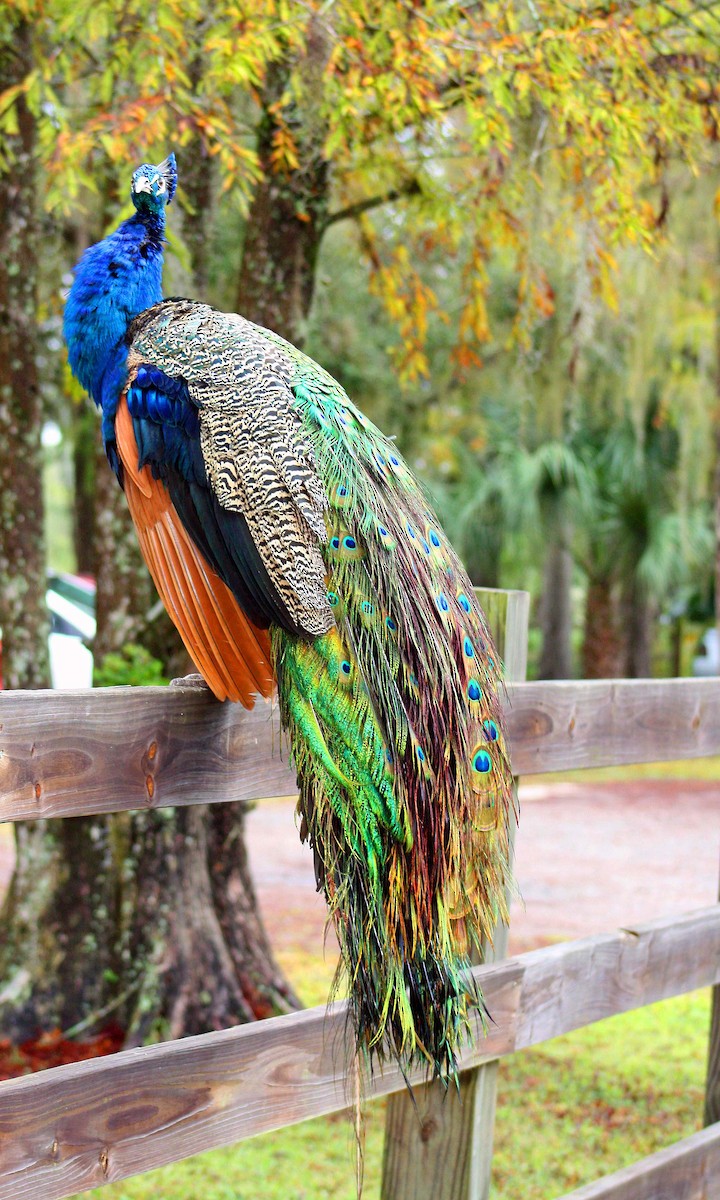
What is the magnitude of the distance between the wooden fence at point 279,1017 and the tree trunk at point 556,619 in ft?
38.2

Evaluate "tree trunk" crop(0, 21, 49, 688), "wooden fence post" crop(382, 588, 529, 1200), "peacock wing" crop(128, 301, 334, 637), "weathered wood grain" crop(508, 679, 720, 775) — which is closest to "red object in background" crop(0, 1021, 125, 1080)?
"tree trunk" crop(0, 21, 49, 688)

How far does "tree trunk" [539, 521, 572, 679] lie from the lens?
14.6 meters

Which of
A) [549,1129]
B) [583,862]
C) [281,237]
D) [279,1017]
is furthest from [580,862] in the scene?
[279,1017]

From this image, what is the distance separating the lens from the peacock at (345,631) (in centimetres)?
189

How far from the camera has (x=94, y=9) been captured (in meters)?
3.58

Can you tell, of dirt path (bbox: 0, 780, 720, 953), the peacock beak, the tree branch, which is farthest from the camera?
dirt path (bbox: 0, 780, 720, 953)

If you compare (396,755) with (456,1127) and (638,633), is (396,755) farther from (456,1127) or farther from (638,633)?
(638,633)

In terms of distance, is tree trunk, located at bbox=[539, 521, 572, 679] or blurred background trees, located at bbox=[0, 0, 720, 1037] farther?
tree trunk, located at bbox=[539, 521, 572, 679]

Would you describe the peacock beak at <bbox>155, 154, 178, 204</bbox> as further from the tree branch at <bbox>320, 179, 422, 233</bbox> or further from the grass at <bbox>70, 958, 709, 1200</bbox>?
the grass at <bbox>70, 958, 709, 1200</bbox>

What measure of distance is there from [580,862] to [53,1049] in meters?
5.01

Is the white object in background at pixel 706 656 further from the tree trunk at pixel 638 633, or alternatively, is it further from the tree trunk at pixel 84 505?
the tree trunk at pixel 84 505

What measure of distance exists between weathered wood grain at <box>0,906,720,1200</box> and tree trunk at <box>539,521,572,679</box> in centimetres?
1206

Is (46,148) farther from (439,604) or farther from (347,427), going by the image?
(439,604)

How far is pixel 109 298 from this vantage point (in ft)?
8.87
